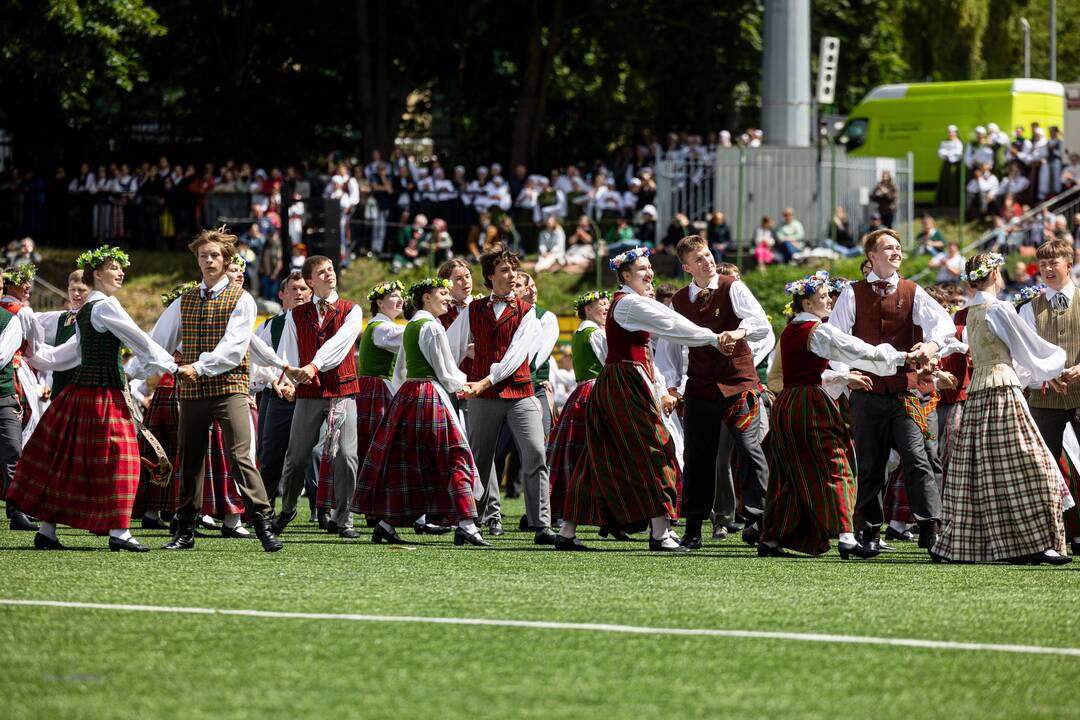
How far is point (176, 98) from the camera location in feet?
120

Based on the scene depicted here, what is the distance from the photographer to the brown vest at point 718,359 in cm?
1038

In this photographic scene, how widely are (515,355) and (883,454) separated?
2298 mm

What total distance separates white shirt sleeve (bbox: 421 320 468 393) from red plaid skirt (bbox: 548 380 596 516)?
5.97ft

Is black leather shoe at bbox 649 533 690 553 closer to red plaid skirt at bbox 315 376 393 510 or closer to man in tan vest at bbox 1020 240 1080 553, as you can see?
man in tan vest at bbox 1020 240 1080 553

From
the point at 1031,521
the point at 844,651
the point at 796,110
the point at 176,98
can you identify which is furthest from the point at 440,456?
the point at 176,98

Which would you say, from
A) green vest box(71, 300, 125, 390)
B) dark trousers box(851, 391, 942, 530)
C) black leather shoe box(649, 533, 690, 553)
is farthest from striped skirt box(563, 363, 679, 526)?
green vest box(71, 300, 125, 390)

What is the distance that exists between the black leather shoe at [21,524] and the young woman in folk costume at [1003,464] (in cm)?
576

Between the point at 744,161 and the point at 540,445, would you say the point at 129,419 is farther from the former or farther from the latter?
the point at 744,161

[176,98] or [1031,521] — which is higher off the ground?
[176,98]

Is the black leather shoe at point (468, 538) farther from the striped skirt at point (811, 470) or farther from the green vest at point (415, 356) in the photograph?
the striped skirt at point (811, 470)

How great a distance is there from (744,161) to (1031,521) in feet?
57.3

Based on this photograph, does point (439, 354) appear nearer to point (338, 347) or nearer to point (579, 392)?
point (338, 347)

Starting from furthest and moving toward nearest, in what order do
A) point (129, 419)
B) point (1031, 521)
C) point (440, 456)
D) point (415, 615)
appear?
point (440, 456), point (129, 419), point (1031, 521), point (415, 615)

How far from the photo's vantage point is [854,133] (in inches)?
1100
